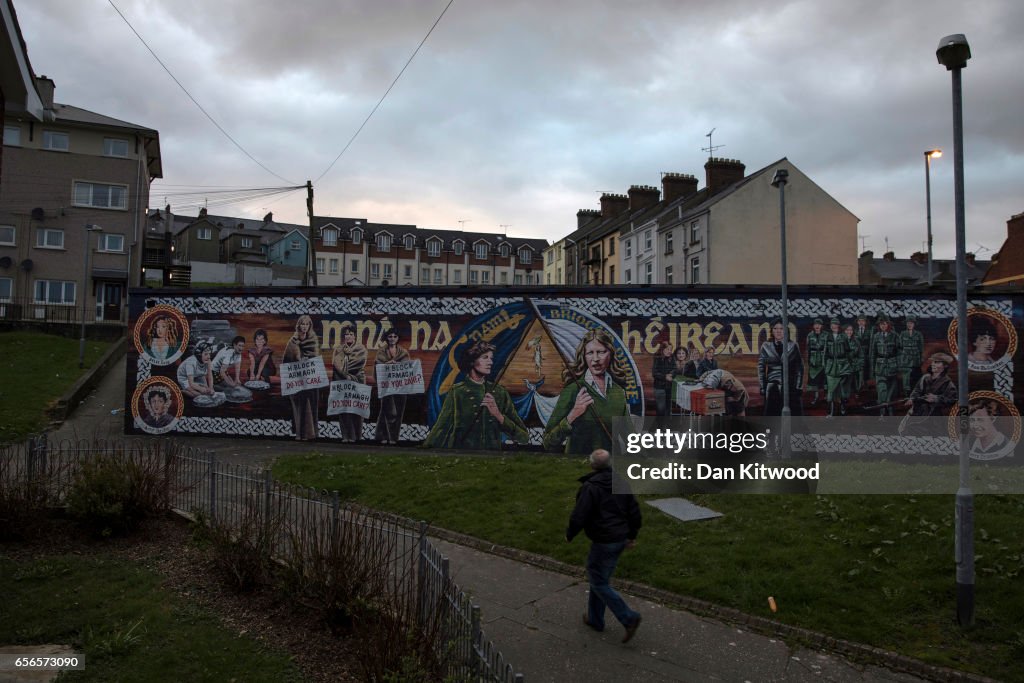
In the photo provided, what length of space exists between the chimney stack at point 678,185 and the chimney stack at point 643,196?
13.4 feet

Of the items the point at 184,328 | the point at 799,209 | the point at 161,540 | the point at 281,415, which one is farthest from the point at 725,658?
the point at 799,209

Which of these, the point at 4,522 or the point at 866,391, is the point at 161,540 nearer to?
the point at 4,522

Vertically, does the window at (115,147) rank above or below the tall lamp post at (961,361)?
above

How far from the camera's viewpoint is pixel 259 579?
7.68 meters

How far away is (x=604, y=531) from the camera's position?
22.9 feet

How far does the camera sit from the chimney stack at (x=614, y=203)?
6016 cm

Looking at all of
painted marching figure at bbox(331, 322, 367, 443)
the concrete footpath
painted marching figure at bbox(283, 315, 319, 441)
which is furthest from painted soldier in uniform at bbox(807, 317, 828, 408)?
painted marching figure at bbox(283, 315, 319, 441)

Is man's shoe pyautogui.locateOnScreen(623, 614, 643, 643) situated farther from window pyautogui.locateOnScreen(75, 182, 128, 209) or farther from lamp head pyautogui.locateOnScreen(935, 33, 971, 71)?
window pyautogui.locateOnScreen(75, 182, 128, 209)

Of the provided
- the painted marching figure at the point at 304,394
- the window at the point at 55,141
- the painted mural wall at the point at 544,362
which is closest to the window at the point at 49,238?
the window at the point at 55,141

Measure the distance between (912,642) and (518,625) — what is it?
3.97 m

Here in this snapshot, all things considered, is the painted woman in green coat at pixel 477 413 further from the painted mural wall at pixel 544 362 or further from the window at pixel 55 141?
the window at pixel 55 141

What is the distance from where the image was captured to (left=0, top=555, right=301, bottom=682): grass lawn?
593 cm

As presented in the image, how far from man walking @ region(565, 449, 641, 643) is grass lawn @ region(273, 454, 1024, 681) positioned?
1455mm

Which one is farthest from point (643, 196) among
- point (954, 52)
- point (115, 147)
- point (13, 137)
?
point (954, 52)
